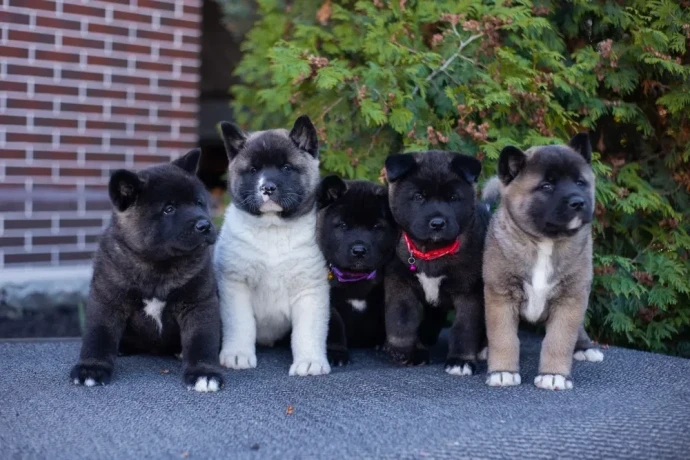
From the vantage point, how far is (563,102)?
19.4ft

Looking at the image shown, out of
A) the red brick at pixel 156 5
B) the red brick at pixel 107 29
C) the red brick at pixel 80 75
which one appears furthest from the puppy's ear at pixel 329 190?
the red brick at pixel 156 5

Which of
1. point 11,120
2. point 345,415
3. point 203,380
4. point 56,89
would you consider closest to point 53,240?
point 11,120

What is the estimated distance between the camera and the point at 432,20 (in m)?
5.86

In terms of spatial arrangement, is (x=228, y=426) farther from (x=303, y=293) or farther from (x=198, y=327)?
Answer: (x=303, y=293)

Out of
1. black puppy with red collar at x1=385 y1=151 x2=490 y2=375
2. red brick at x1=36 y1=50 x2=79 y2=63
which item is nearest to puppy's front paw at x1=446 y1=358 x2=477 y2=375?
black puppy with red collar at x1=385 y1=151 x2=490 y2=375

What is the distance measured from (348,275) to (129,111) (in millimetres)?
3459

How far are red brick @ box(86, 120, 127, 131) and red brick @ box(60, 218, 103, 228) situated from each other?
2.85ft

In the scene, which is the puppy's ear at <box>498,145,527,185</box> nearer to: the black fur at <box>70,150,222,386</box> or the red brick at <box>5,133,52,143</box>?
the black fur at <box>70,150,222,386</box>

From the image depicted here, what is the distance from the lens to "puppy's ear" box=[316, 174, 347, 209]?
498cm

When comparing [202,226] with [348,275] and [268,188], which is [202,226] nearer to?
[268,188]

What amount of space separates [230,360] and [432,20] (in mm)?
2918

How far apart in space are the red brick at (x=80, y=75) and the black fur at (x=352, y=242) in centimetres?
328

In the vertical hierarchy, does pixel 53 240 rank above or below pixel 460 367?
above

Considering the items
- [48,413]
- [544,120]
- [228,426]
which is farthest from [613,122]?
[48,413]
